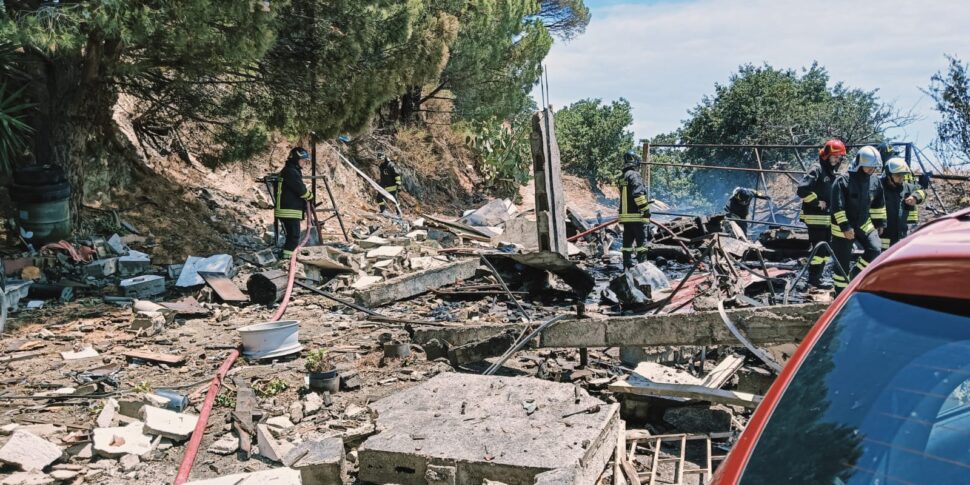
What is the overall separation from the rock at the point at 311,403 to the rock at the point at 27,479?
1.68 metres

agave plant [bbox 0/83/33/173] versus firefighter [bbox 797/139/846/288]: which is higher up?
agave plant [bbox 0/83/33/173]

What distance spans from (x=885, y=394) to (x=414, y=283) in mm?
8267

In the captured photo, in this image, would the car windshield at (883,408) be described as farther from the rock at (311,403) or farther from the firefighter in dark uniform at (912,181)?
the firefighter in dark uniform at (912,181)

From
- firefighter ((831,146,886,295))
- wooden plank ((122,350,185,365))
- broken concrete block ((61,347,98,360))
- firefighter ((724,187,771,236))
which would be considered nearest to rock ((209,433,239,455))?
wooden plank ((122,350,185,365))

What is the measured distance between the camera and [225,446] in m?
4.80

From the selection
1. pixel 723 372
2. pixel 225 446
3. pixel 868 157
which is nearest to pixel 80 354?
pixel 225 446

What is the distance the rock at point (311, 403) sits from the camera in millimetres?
5402

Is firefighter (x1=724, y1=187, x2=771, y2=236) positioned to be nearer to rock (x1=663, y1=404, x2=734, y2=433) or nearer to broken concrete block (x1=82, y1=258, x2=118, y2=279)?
rock (x1=663, y1=404, x2=734, y2=433)

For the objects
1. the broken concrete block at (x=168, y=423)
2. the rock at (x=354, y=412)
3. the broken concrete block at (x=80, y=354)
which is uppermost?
the broken concrete block at (x=80, y=354)

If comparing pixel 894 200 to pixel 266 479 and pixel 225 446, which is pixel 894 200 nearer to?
pixel 225 446

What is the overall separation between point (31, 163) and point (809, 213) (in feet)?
38.6

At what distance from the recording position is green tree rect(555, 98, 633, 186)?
3144 centimetres

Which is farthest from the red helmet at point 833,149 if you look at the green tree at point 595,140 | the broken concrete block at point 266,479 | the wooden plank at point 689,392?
the green tree at point 595,140

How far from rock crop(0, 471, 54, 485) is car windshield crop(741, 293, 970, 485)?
4.31 meters
